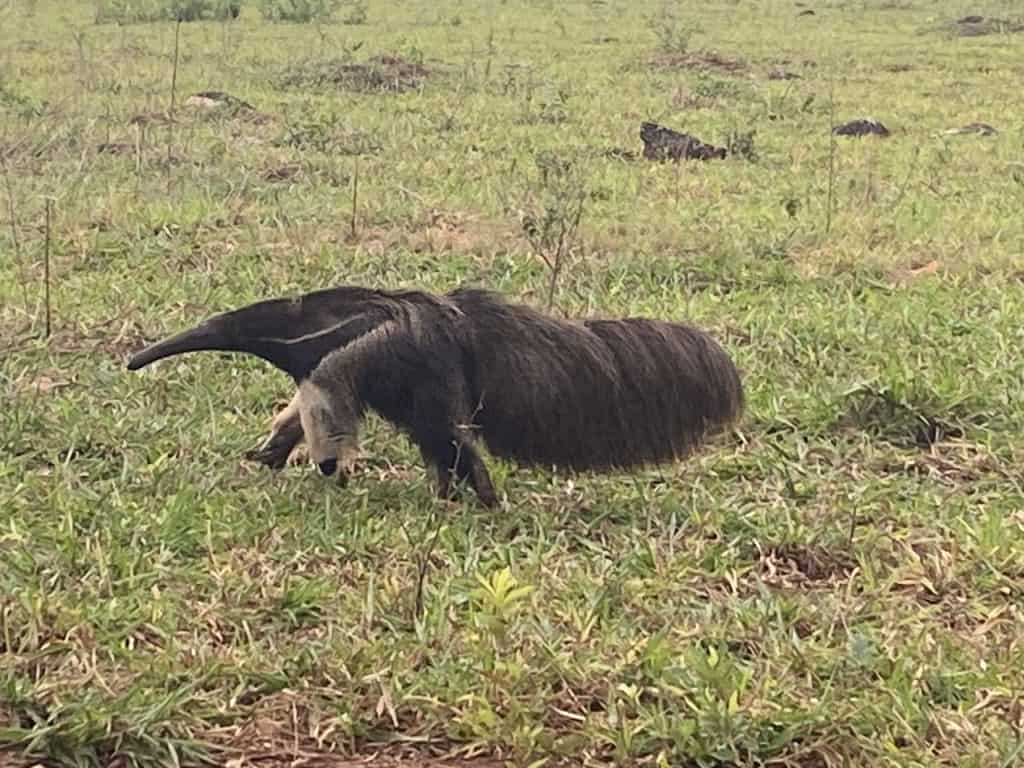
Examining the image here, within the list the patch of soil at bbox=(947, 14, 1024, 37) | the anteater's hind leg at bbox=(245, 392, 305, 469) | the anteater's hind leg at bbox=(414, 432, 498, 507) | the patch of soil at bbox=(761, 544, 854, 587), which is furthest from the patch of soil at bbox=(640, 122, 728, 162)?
the patch of soil at bbox=(947, 14, 1024, 37)

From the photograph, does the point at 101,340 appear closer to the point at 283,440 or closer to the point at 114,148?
the point at 283,440

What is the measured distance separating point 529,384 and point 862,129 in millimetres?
8221

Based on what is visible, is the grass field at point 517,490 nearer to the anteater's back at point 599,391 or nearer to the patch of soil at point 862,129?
the anteater's back at point 599,391

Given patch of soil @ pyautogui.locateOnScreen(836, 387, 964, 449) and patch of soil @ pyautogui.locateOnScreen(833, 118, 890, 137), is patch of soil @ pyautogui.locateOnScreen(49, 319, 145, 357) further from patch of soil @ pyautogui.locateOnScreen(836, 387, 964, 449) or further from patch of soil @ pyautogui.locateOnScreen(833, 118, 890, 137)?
patch of soil @ pyautogui.locateOnScreen(833, 118, 890, 137)

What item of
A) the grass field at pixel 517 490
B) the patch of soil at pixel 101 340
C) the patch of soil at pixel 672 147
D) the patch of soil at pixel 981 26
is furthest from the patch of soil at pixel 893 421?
the patch of soil at pixel 981 26

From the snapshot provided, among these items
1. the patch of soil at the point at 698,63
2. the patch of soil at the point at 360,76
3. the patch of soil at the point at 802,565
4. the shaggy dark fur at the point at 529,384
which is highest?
the patch of soil at the point at 698,63

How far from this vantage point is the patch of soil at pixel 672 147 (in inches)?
409

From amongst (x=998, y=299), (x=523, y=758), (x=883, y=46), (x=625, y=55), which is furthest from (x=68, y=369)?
(x=883, y=46)

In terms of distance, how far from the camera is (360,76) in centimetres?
1385

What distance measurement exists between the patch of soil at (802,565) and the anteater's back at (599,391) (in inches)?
17.2

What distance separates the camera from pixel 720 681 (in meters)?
3.01

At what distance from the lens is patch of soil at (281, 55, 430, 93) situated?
13547mm

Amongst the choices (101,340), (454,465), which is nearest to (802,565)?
(454,465)

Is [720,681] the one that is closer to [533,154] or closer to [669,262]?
[669,262]
